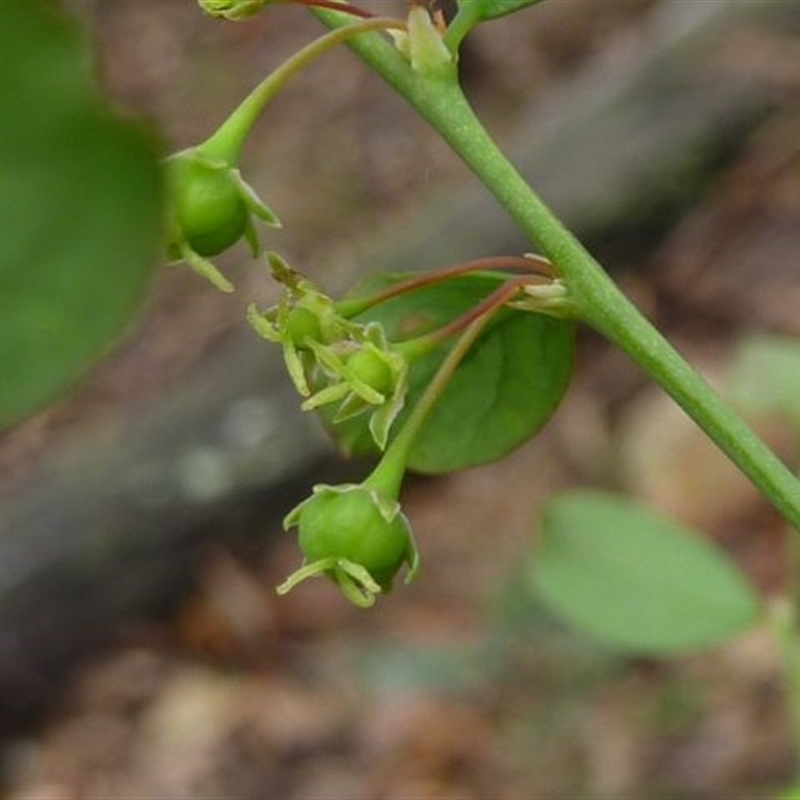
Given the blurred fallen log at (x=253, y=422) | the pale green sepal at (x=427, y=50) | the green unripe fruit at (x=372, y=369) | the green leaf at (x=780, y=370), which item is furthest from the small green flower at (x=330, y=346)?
the blurred fallen log at (x=253, y=422)

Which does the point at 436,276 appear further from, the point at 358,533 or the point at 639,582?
the point at 639,582

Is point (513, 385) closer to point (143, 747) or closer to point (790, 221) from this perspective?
point (143, 747)

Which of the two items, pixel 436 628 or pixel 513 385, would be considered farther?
pixel 436 628

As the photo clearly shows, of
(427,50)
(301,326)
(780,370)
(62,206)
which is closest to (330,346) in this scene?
(301,326)

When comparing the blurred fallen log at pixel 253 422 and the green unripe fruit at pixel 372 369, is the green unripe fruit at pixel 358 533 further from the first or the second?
the blurred fallen log at pixel 253 422


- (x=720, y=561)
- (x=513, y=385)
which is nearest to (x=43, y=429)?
(x=720, y=561)

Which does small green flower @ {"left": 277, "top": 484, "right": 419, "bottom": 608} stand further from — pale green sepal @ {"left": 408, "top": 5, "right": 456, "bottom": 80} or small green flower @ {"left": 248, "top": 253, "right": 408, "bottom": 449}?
pale green sepal @ {"left": 408, "top": 5, "right": 456, "bottom": 80}

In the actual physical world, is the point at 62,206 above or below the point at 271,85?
above
